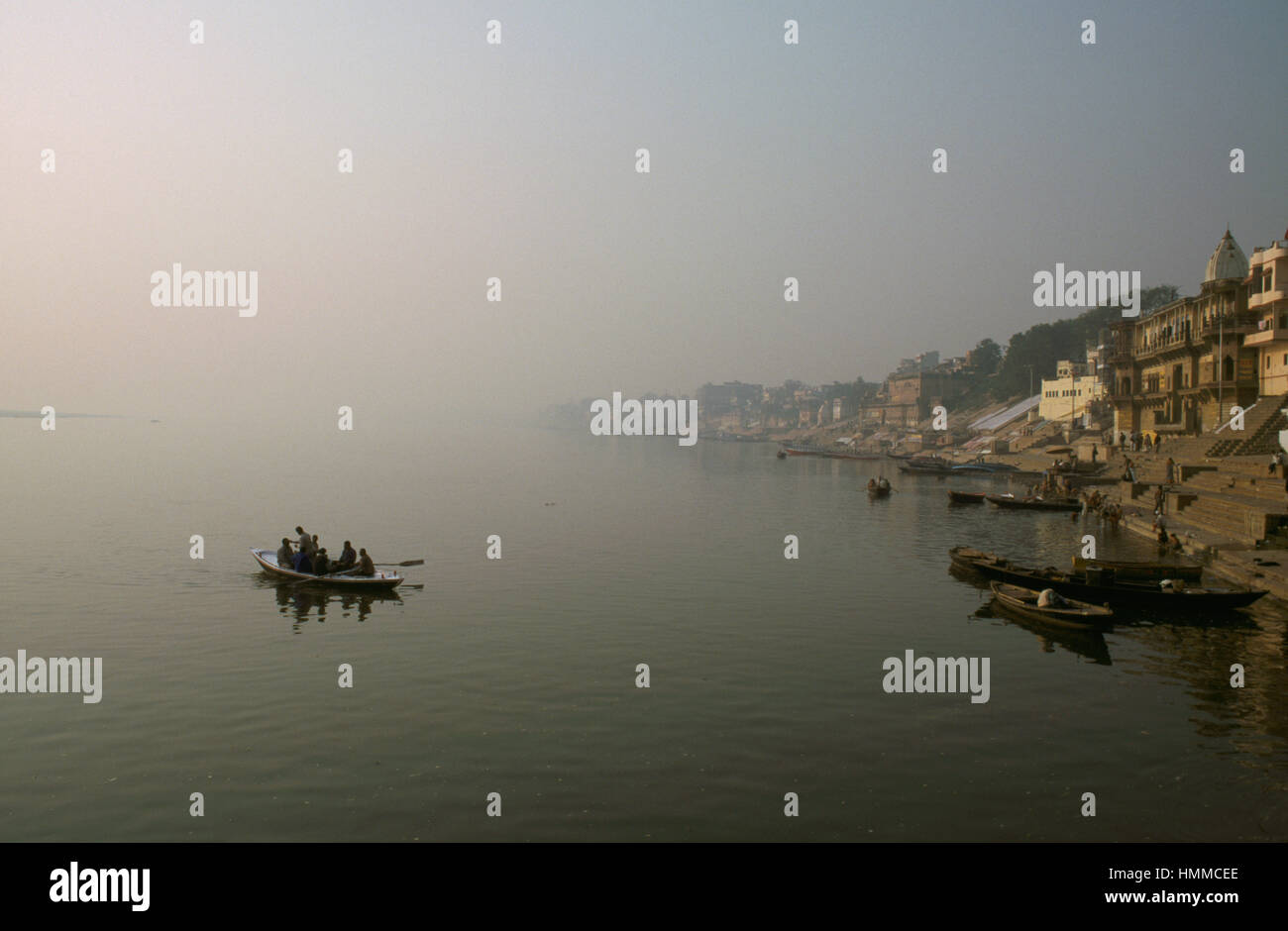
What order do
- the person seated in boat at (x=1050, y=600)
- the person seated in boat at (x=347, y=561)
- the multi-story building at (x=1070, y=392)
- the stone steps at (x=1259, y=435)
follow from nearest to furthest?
the person seated in boat at (x=1050, y=600) → the person seated in boat at (x=347, y=561) → the stone steps at (x=1259, y=435) → the multi-story building at (x=1070, y=392)

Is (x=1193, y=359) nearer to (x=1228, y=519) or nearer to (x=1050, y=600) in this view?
(x=1228, y=519)

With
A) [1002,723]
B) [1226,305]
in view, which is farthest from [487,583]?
[1226,305]

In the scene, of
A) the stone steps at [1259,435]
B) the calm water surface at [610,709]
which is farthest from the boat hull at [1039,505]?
the calm water surface at [610,709]

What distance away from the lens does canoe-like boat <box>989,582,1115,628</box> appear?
75.0 ft

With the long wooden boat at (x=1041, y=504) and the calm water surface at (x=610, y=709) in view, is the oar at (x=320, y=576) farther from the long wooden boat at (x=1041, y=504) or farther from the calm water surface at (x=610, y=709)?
the long wooden boat at (x=1041, y=504)

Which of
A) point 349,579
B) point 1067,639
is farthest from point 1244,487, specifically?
point 349,579

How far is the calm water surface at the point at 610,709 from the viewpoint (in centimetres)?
1273

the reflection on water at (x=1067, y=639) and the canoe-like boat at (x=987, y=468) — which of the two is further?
the canoe-like boat at (x=987, y=468)

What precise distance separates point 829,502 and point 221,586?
147 feet

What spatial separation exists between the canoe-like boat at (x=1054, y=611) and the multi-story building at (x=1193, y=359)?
125 ft

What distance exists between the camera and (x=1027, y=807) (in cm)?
1288

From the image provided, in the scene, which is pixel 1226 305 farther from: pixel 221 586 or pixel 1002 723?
pixel 221 586

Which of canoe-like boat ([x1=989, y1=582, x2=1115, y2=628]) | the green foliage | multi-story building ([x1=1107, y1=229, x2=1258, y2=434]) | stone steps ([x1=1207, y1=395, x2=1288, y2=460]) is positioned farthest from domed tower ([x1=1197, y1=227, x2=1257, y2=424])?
the green foliage

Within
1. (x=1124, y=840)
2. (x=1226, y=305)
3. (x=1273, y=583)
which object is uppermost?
(x=1226, y=305)
